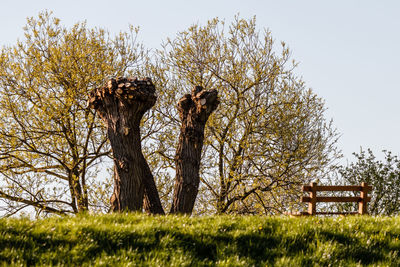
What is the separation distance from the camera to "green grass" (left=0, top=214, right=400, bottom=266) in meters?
7.39

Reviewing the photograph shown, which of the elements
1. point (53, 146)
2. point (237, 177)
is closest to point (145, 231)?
point (237, 177)

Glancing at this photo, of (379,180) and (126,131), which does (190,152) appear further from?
(379,180)

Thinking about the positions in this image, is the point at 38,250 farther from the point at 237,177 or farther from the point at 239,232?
the point at 237,177

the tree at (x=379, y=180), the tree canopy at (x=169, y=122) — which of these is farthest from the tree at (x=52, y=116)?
the tree at (x=379, y=180)

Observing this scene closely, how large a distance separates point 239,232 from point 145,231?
1.89m

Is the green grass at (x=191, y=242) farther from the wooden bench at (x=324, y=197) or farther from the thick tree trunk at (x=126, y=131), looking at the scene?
the wooden bench at (x=324, y=197)

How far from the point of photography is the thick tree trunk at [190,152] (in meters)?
13.7

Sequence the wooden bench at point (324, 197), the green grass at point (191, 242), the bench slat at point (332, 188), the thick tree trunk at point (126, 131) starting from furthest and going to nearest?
the wooden bench at point (324, 197)
the bench slat at point (332, 188)
the thick tree trunk at point (126, 131)
the green grass at point (191, 242)

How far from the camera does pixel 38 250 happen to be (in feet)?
24.5

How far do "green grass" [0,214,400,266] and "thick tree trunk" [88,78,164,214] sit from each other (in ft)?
10.6

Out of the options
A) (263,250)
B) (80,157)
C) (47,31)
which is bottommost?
(263,250)

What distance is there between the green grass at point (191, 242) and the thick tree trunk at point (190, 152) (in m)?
3.69

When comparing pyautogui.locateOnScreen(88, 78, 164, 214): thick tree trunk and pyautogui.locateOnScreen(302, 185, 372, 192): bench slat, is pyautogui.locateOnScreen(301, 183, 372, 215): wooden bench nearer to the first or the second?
pyautogui.locateOnScreen(302, 185, 372, 192): bench slat

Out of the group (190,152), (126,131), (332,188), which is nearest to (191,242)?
(126,131)
